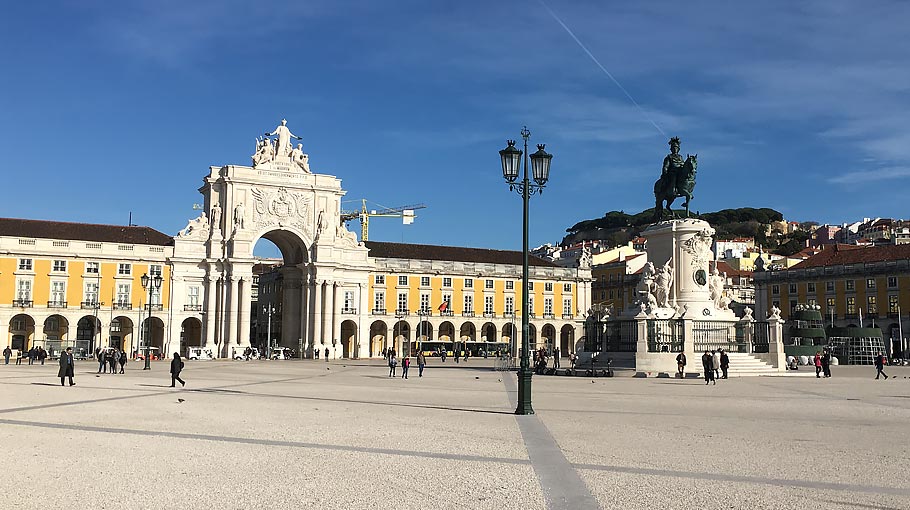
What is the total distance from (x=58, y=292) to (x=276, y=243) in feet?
65.7

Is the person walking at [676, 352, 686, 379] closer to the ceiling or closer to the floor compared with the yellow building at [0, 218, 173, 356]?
closer to the floor

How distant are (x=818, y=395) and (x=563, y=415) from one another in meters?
10.7

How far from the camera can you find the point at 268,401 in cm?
2198

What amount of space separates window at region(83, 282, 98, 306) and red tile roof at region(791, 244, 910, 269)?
6488 centimetres

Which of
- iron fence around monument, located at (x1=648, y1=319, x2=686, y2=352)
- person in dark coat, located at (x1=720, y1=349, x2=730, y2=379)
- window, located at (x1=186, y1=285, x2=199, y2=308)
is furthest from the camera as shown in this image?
window, located at (x1=186, y1=285, x2=199, y2=308)

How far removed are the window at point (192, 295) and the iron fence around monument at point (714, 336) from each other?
168ft

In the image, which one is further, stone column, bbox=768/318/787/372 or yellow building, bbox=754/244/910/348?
yellow building, bbox=754/244/910/348

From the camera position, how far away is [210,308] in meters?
75.2

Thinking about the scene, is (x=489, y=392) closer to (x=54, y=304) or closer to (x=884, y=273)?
(x=54, y=304)

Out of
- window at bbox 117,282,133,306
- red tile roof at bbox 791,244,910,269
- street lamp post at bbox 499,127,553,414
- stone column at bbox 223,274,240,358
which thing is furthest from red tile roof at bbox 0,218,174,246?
street lamp post at bbox 499,127,553,414

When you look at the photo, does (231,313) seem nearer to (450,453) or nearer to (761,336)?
(761,336)

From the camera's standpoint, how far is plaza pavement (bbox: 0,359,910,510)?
9102mm

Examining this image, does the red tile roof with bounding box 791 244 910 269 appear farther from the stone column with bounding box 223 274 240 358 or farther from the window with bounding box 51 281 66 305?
the window with bounding box 51 281 66 305

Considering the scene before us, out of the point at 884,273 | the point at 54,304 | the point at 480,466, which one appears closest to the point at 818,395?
the point at 480,466
